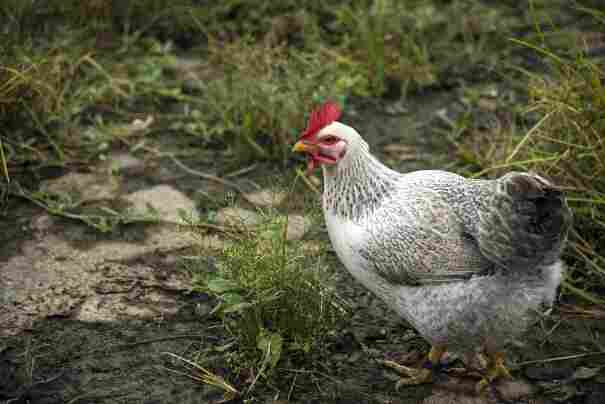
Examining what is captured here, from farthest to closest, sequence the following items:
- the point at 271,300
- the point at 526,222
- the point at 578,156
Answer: the point at 578,156
the point at 271,300
the point at 526,222

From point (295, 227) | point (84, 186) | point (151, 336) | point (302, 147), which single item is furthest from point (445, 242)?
point (84, 186)

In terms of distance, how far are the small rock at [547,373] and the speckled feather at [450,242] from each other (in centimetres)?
43

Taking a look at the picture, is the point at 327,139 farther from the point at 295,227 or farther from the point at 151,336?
the point at 151,336

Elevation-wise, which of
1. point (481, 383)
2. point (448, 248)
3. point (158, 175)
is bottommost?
point (481, 383)

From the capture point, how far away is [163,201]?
14.1 feet

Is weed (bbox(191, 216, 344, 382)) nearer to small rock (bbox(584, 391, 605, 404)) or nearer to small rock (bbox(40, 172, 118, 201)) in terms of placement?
small rock (bbox(584, 391, 605, 404))

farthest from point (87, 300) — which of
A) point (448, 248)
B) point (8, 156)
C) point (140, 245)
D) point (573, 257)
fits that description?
point (573, 257)

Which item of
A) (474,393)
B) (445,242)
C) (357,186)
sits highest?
(357,186)

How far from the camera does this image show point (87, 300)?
11.6ft

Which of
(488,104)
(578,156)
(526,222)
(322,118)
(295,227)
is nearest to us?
(526,222)

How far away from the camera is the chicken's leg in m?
3.17

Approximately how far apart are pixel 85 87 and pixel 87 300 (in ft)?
6.95

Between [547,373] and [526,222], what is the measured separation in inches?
38.7

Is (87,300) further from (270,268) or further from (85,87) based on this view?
(85,87)
